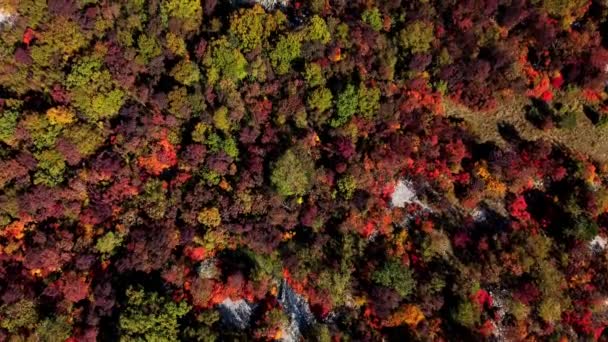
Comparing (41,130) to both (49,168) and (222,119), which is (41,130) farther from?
(222,119)

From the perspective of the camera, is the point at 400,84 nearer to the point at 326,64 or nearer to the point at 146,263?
the point at 326,64

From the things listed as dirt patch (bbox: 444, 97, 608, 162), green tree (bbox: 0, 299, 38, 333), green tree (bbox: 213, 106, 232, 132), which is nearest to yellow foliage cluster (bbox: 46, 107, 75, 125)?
green tree (bbox: 213, 106, 232, 132)

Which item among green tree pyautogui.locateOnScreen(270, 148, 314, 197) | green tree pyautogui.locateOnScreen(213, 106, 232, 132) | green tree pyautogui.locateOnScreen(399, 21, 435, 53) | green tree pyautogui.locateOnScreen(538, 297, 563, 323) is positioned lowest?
green tree pyautogui.locateOnScreen(538, 297, 563, 323)

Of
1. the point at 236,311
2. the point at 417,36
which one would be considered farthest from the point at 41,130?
the point at 417,36

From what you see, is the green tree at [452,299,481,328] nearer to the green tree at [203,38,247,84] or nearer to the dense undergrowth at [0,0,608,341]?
the dense undergrowth at [0,0,608,341]

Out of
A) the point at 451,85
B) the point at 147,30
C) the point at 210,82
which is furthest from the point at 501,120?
the point at 147,30
